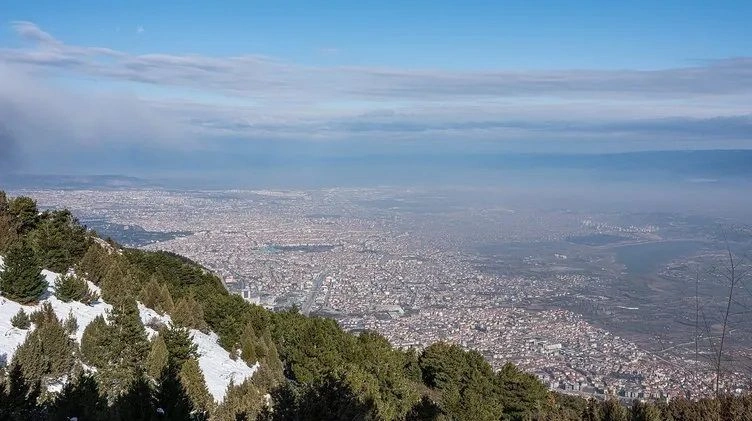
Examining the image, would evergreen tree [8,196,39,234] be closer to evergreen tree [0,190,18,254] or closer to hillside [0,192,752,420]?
hillside [0,192,752,420]

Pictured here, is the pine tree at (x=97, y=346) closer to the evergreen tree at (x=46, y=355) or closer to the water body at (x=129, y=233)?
the evergreen tree at (x=46, y=355)

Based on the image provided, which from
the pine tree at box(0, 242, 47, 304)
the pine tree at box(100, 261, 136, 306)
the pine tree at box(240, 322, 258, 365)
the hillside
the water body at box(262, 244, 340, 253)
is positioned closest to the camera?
the hillside

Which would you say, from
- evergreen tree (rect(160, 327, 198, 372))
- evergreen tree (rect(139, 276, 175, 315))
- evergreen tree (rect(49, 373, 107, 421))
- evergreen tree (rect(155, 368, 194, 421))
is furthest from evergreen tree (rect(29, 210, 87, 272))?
evergreen tree (rect(49, 373, 107, 421))

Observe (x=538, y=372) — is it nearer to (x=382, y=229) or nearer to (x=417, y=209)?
(x=382, y=229)

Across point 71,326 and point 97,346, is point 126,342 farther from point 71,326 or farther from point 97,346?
point 71,326

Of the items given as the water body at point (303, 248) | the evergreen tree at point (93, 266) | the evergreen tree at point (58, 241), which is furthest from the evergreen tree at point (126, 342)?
the water body at point (303, 248)

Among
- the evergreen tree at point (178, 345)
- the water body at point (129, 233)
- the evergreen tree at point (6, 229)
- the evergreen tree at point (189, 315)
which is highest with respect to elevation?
the evergreen tree at point (6, 229)

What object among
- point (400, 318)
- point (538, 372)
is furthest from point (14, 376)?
point (400, 318)
